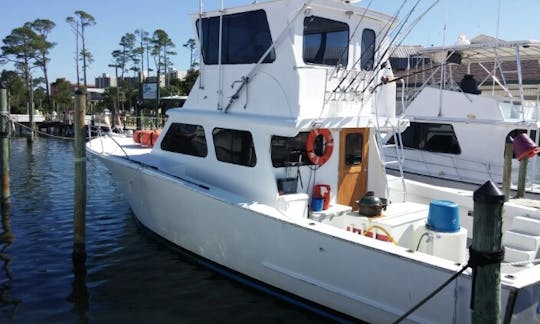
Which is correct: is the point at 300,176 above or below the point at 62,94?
below

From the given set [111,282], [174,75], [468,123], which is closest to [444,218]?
[111,282]

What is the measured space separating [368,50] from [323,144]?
1.69 meters

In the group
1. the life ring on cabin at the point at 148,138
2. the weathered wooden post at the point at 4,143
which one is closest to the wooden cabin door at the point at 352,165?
the life ring on cabin at the point at 148,138

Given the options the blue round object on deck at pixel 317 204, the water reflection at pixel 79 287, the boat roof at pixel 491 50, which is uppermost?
the boat roof at pixel 491 50

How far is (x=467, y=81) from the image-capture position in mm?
12766

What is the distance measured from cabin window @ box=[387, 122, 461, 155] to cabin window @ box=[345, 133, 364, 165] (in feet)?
19.7

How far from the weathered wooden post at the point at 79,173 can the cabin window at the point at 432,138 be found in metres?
8.85

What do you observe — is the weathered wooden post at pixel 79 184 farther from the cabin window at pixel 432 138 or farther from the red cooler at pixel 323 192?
the cabin window at pixel 432 138

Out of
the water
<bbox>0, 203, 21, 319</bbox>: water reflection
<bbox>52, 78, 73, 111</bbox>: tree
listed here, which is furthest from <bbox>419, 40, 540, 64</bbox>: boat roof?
<bbox>52, 78, 73, 111</bbox>: tree

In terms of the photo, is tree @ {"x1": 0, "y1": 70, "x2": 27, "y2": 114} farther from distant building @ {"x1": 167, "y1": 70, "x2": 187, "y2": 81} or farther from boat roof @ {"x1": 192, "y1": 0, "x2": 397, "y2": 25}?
boat roof @ {"x1": 192, "y1": 0, "x2": 397, "y2": 25}

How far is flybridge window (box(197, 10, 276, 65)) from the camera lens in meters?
6.69

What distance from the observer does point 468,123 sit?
12211 mm

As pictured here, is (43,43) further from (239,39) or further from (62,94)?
(239,39)

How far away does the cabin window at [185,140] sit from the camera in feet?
24.4
